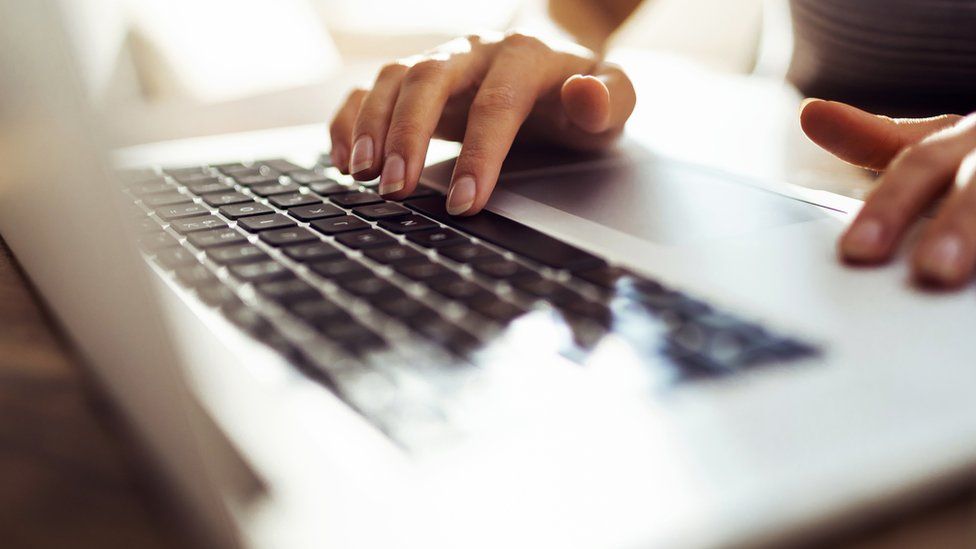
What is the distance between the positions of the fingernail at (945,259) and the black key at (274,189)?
0.45 meters

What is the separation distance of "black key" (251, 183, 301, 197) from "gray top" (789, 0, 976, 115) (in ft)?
2.50

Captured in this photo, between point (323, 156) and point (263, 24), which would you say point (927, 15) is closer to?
point (323, 156)

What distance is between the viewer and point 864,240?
40cm

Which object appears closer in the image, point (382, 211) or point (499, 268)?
point (499, 268)

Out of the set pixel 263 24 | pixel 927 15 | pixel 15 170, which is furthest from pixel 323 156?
pixel 263 24

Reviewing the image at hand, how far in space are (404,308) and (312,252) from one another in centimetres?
11

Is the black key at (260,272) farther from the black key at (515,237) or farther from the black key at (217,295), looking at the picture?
the black key at (515,237)

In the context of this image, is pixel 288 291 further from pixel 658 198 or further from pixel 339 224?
pixel 658 198

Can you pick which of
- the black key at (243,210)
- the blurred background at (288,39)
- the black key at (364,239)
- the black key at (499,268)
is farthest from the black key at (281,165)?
the blurred background at (288,39)

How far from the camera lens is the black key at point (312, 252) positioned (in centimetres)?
42

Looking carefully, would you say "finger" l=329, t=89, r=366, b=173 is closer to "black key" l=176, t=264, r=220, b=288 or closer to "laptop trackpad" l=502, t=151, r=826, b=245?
"laptop trackpad" l=502, t=151, r=826, b=245

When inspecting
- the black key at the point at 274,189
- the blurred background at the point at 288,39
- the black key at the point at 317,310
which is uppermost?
the black key at the point at 317,310

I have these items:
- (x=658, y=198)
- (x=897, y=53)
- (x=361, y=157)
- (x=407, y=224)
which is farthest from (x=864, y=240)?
(x=897, y=53)

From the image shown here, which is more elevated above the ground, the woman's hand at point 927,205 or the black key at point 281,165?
the woman's hand at point 927,205
